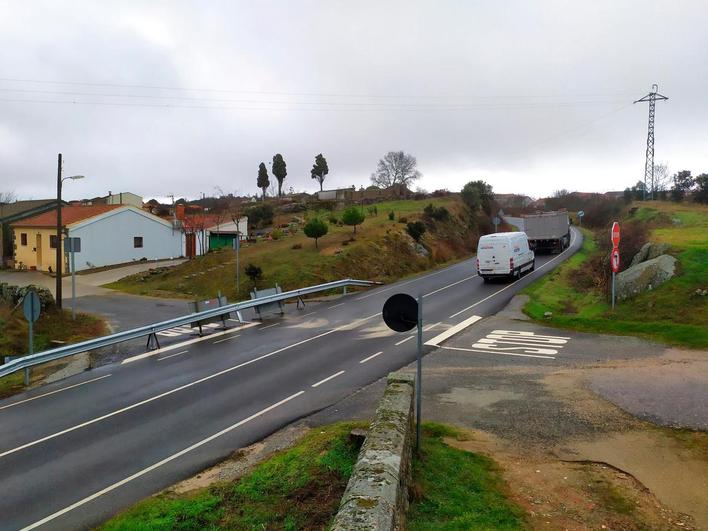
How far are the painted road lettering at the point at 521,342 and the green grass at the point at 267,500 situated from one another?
8.70 m

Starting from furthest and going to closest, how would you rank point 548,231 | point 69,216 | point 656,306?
point 69,216
point 548,231
point 656,306

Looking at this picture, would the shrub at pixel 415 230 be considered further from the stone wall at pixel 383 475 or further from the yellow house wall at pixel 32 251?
the stone wall at pixel 383 475

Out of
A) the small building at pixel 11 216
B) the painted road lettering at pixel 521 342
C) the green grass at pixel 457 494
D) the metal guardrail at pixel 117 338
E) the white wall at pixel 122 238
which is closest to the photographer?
the green grass at pixel 457 494

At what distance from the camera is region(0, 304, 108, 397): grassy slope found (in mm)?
19186

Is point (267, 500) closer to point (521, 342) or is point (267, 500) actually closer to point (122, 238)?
point (521, 342)

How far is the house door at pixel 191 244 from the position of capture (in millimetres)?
51312

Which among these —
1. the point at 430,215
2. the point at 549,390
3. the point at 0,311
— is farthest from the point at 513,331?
the point at 430,215

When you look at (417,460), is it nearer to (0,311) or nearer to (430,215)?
(0,311)

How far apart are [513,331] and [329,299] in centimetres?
1177

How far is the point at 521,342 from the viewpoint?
1584cm

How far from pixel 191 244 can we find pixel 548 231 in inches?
1341

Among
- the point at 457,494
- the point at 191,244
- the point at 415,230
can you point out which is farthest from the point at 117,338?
the point at 191,244

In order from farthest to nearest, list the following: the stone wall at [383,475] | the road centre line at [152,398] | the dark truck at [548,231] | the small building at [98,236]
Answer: the small building at [98,236] → the dark truck at [548,231] → the road centre line at [152,398] → the stone wall at [383,475]

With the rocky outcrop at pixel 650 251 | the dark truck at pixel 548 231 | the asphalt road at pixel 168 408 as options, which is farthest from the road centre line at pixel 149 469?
the dark truck at pixel 548 231
